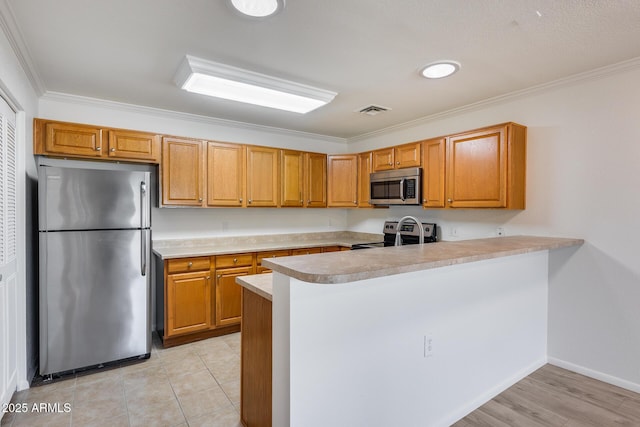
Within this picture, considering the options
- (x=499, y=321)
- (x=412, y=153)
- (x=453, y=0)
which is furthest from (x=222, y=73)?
(x=499, y=321)

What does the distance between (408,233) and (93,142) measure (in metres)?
3.40

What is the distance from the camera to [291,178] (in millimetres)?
4309

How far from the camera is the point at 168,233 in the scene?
12.4 feet

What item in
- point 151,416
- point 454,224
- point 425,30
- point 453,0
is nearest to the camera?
point 453,0

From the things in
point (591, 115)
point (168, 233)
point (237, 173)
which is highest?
point (591, 115)

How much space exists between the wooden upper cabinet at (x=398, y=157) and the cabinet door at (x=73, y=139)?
2.98 metres

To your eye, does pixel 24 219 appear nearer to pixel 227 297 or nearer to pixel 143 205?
pixel 143 205

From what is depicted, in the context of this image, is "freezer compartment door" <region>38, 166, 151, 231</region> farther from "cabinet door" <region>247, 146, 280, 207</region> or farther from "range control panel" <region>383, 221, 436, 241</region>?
"range control panel" <region>383, 221, 436, 241</region>

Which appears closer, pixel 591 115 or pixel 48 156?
pixel 591 115

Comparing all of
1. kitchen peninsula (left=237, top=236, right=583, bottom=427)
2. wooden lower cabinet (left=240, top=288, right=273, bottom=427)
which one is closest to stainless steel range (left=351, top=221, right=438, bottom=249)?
kitchen peninsula (left=237, top=236, right=583, bottom=427)

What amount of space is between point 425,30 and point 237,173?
8.35 ft

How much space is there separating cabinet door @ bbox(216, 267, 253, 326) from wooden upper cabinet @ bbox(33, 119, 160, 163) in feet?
4.49

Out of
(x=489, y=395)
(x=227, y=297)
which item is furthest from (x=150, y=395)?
(x=489, y=395)

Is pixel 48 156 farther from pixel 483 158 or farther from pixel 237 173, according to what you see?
pixel 483 158
